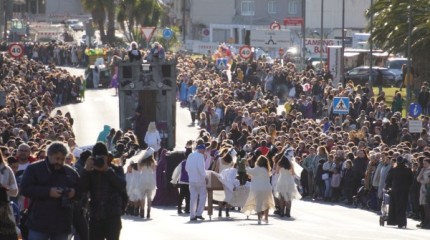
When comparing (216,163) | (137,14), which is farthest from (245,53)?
(216,163)

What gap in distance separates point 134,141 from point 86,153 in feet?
57.4

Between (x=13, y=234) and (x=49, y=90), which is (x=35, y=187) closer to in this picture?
A: (x=13, y=234)

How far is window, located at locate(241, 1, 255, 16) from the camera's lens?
132 meters

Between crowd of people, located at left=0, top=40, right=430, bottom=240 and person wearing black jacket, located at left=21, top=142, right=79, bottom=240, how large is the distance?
1cm

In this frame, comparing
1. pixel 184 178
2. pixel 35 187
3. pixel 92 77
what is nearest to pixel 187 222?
pixel 184 178

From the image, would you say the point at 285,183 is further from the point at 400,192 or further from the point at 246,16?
the point at 246,16

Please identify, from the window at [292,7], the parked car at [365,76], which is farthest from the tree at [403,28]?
the window at [292,7]

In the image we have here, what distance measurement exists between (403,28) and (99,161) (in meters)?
48.9

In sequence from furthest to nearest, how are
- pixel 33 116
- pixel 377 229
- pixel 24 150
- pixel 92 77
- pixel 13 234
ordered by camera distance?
pixel 92 77 < pixel 33 116 < pixel 377 229 < pixel 24 150 < pixel 13 234

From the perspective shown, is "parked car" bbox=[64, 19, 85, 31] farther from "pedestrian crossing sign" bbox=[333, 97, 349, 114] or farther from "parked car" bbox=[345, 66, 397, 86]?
"pedestrian crossing sign" bbox=[333, 97, 349, 114]

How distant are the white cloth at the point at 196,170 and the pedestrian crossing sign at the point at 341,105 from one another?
1852 centimetres

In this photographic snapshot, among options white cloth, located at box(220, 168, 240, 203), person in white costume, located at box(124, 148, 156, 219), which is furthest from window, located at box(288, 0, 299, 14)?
person in white costume, located at box(124, 148, 156, 219)

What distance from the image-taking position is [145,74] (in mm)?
44812

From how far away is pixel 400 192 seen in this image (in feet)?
96.9
